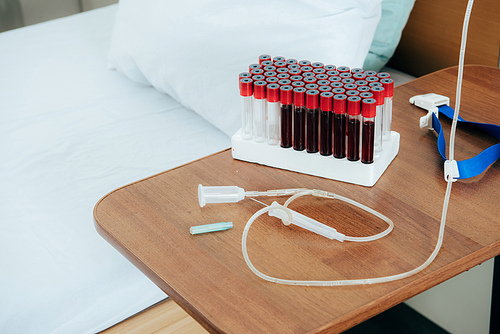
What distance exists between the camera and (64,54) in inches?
62.4

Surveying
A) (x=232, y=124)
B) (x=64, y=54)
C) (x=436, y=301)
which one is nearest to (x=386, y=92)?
(x=232, y=124)

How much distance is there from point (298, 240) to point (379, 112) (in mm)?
224

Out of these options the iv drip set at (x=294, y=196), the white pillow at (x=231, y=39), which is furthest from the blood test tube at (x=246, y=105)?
the white pillow at (x=231, y=39)

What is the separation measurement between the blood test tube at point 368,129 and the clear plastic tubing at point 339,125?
0.09 feet

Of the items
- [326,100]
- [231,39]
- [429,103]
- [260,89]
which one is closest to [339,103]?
[326,100]

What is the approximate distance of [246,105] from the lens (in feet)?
2.73

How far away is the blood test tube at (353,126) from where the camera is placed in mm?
723

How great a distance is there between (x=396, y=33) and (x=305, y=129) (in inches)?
24.5

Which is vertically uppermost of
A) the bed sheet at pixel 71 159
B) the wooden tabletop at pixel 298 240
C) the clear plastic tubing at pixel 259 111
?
the clear plastic tubing at pixel 259 111

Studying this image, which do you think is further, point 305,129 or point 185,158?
point 185,158

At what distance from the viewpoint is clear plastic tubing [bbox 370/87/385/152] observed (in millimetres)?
743

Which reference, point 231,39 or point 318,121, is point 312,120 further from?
point 231,39

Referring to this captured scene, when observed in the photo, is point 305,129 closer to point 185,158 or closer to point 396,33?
point 185,158

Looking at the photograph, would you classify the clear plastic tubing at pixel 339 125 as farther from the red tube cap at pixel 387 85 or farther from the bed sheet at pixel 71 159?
the bed sheet at pixel 71 159
